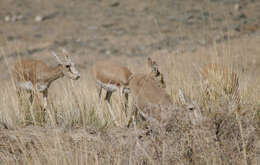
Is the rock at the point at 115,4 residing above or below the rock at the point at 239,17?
above

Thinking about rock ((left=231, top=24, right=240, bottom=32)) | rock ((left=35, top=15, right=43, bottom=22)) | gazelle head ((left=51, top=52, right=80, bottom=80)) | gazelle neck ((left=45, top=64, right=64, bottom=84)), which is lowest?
rock ((left=231, top=24, right=240, bottom=32))

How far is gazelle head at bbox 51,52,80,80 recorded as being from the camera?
5637 millimetres

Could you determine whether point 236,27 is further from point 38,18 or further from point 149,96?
point 149,96

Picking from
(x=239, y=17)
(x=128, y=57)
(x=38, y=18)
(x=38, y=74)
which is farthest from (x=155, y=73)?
(x=38, y=18)

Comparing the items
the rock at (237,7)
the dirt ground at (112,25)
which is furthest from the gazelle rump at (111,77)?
the rock at (237,7)

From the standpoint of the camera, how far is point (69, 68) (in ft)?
19.0

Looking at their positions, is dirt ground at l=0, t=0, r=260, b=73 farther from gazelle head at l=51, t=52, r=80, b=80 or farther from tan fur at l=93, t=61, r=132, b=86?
gazelle head at l=51, t=52, r=80, b=80

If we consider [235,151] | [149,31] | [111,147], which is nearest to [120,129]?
[111,147]

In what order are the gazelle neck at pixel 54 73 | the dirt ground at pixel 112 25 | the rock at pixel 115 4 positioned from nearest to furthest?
the gazelle neck at pixel 54 73 → the dirt ground at pixel 112 25 → the rock at pixel 115 4

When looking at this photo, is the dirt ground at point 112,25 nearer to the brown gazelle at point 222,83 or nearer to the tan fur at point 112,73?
the tan fur at point 112,73

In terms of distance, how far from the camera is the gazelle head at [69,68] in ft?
18.5

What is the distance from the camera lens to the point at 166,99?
426 centimetres

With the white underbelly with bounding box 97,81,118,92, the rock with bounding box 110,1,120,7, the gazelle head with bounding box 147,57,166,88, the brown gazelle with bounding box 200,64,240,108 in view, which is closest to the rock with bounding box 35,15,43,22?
the rock with bounding box 110,1,120,7

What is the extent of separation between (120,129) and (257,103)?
1.76 meters
